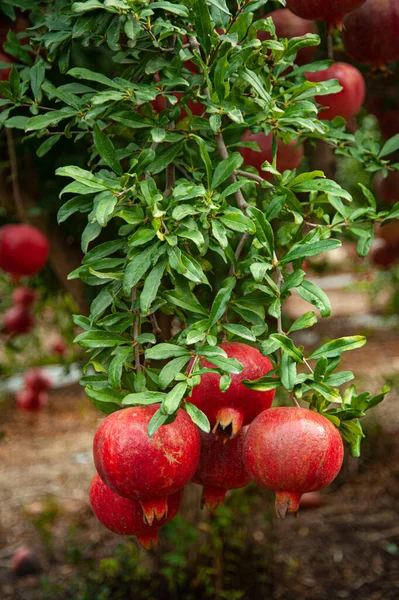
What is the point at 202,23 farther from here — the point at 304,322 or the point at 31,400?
the point at 31,400

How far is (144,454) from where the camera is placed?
0.91m

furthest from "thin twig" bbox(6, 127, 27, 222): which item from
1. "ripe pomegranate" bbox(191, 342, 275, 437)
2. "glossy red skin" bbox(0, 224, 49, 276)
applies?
"ripe pomegranate" bbox(191, 342, 275, 437)

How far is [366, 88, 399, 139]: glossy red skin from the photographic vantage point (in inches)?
89.0

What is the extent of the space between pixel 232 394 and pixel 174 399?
0.41ft

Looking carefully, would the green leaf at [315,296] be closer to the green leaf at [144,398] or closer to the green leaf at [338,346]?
the green leaf at [338,346]

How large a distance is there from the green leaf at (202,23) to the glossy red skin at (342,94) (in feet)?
2.28

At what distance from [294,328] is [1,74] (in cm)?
112

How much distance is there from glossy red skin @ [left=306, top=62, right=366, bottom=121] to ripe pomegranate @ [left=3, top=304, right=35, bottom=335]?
225 cm

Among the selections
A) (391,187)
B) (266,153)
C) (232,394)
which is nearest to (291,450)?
(232,394)

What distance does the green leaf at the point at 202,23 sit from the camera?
982 mm

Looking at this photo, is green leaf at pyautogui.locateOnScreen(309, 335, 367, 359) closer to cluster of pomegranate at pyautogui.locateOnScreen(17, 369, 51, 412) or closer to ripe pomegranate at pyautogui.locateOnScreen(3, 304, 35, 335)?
ripe pomegranate at pyautogui.locateOnScreen(3, 304, 35, 335)

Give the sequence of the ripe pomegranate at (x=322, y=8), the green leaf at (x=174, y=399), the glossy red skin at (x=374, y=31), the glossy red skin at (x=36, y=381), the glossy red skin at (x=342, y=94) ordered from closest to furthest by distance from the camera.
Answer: the green leaf at (x=174, y=399) < the ripe pomegranate at (x=322, y=8) < the glossy red skin at (x=374, y=31) < the glossy red skin at (x=342, y=94) < the glossy red skin at (x=36, y=381)

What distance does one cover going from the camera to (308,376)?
948mm

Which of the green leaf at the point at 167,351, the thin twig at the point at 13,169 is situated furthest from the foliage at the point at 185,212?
the thin twig at the point at 13,169
